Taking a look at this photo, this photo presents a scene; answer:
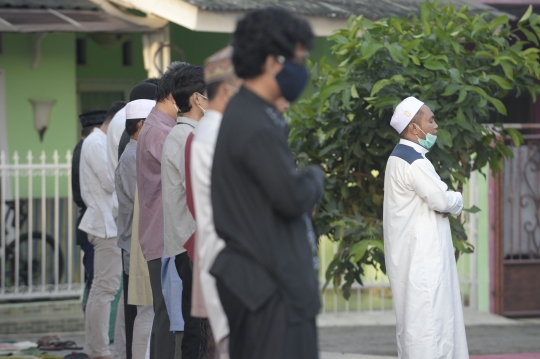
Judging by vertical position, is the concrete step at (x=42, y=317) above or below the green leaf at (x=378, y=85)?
below

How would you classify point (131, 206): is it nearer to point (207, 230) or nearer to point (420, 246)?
point (420, 246)

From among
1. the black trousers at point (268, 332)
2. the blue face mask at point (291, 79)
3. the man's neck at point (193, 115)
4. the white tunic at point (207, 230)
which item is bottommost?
the black trousers at point (268, 332)

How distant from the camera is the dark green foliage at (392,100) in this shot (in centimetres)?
632

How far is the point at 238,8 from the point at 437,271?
16.1ft

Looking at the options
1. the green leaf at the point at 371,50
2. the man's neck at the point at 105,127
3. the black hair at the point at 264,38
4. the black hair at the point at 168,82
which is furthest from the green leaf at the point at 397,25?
the black hair at the point at 264,38

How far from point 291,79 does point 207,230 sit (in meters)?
0.59

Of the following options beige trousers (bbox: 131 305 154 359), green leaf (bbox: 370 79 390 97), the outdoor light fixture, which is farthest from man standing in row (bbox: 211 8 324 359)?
the outdoor light fixture

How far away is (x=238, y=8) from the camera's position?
9.64 meters

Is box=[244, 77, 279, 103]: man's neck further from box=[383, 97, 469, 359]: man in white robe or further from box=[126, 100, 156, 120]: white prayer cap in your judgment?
box=[126, 100, 156, 120]: white prayer cap

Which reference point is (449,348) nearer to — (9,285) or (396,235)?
(396,235)

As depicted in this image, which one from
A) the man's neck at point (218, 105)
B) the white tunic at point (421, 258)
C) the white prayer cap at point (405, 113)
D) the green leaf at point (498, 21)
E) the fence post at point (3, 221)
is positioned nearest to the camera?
the man's neck at point (218, 105)

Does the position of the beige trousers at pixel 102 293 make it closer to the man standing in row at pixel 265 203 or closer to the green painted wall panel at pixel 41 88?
the man standing in row at pixel 265 203

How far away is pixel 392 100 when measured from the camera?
6.17 m

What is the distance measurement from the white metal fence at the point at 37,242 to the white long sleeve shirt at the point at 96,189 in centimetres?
245
